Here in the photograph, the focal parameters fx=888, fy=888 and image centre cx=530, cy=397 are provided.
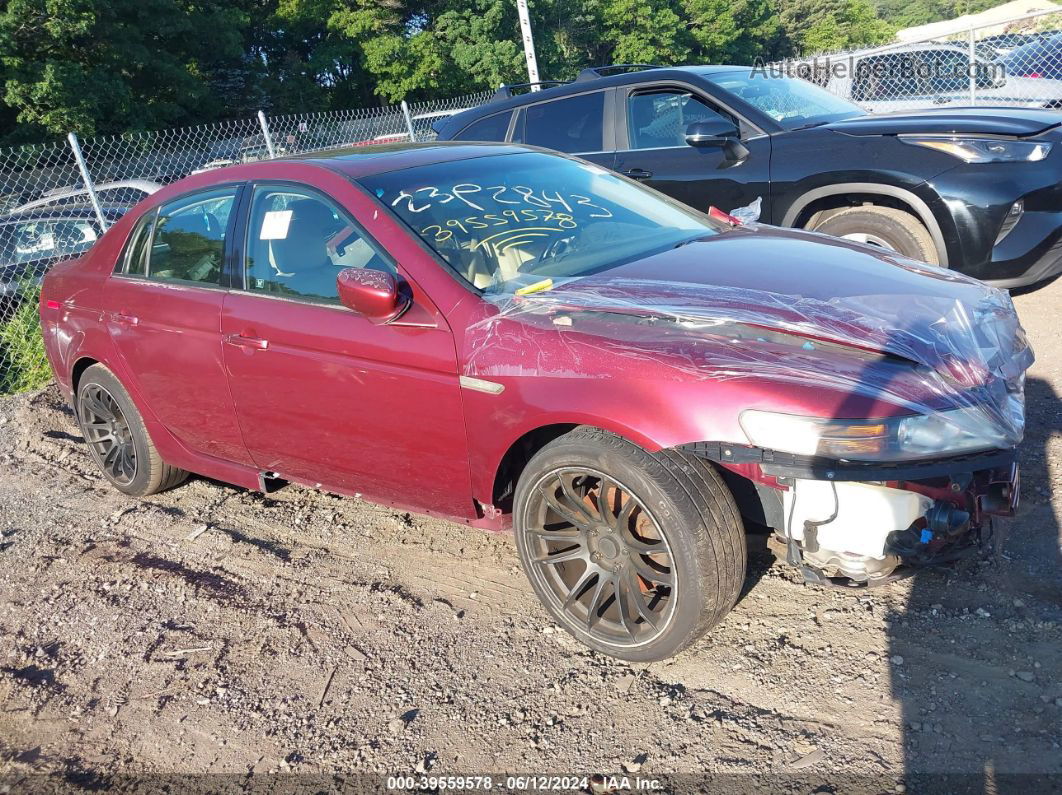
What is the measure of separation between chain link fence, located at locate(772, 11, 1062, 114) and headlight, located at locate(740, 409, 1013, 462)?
9389mm

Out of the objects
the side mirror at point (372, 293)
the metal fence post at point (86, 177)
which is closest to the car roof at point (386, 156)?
the side mirror at point (372, 293)

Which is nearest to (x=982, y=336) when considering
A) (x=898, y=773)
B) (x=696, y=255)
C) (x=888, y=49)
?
(x=696, y=255)

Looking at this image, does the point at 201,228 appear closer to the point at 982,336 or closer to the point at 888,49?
the point at 982,336

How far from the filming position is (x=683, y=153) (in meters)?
6.47

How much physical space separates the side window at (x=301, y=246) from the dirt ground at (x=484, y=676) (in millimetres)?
1253

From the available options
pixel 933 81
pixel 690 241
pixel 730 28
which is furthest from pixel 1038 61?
pixel 730 28

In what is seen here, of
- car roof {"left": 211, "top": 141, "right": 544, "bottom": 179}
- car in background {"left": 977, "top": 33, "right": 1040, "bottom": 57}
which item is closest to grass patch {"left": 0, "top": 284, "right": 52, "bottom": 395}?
car roof {"left": 211, "top": 141, "right": 544, "bottom": 179}

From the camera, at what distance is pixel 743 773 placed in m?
2.46

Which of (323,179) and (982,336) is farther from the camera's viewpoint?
(323,179)

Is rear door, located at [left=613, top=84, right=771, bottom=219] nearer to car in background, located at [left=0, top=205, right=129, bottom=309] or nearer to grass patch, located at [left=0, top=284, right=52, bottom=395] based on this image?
grass patch, located at [left=0, top=284, right=52, bottom=395]

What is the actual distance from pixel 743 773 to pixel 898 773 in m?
0.40

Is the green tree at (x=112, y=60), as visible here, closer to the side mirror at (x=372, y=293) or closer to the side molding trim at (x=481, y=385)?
the side mirror at (x=372, y=293)

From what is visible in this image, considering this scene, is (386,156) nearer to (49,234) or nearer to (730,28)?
(49,234)

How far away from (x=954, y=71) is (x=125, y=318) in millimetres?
13376
